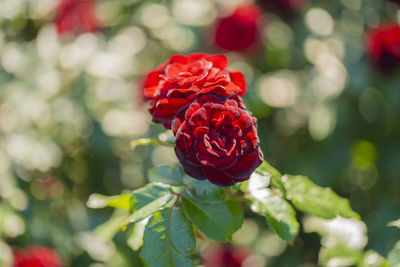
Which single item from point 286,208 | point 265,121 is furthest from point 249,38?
point 286,208

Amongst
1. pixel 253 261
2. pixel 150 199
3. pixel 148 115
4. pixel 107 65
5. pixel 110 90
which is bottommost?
pixel 253 261

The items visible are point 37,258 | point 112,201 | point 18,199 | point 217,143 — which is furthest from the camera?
point 18,199

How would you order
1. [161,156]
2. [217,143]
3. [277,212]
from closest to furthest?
[217,143], [277,212], [161,156]

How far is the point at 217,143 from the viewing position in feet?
2.67

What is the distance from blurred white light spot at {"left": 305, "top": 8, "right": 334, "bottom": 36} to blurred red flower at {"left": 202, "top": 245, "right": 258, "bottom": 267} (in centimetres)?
114

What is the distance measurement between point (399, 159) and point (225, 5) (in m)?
1.19

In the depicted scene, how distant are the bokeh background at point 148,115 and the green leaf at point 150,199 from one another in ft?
3.37

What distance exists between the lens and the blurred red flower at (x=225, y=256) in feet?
6.58

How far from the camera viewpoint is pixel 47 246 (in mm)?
1918

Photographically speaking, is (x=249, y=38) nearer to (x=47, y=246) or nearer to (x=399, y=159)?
(x=399, y=159)

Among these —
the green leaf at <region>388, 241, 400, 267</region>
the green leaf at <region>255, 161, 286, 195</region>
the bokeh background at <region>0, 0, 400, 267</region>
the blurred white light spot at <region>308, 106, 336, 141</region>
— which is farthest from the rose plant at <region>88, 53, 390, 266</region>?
the blurred white light spot at <region>308, 106, 336, 141</region>

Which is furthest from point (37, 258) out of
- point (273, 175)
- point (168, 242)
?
point (273, 175)

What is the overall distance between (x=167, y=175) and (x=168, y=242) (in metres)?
0.18

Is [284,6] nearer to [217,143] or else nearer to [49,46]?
[49,46]
